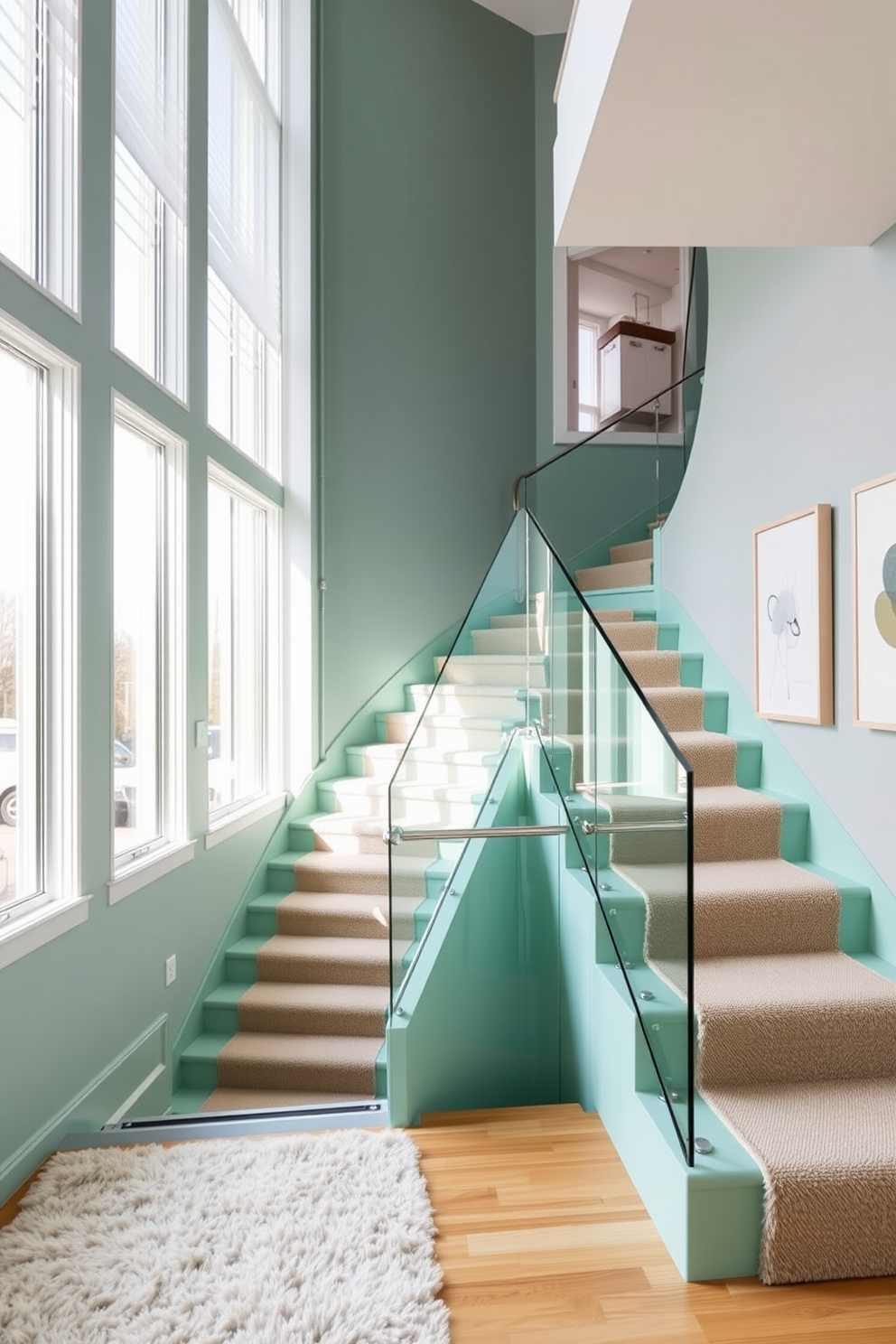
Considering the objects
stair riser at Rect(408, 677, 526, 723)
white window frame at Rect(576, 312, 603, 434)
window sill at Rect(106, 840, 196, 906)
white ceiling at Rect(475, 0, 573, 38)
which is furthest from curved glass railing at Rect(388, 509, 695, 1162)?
white ceiling at Rect(475, 0, 573, 38)

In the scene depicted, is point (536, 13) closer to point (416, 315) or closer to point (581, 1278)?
point (416, 315)

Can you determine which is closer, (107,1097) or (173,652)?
(107,1097)

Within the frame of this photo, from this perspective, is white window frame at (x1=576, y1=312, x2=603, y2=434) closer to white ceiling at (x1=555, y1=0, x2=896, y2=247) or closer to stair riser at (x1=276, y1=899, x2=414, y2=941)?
stair riser at (x1=276, y1=899, x2=414, y2=941)

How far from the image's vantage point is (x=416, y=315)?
668 cm

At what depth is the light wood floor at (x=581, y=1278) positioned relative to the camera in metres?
1.88

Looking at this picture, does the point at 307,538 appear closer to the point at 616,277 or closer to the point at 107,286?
the point at 107,286

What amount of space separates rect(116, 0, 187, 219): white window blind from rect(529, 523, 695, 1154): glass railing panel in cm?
241

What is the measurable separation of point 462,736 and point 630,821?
145cm

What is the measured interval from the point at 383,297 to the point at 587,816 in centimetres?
478

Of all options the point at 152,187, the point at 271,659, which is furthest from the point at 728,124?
the point at 271,659

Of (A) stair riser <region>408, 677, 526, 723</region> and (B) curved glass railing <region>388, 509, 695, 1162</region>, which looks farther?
(A) stair riser <region>408, 677, 526, 723</region>

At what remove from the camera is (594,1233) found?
223cm

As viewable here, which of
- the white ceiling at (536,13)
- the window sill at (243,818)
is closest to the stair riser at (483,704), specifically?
the window sill at (243,818)

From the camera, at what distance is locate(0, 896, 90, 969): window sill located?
2.60 meters
